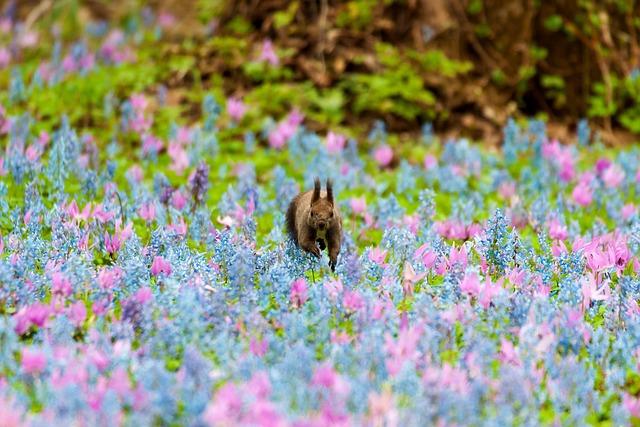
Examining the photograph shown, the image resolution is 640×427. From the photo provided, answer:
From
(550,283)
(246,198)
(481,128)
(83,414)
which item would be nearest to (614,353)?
(550,283)

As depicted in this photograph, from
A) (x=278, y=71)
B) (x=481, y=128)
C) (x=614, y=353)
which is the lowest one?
(x=481, y=128)

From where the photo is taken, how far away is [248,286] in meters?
4.25

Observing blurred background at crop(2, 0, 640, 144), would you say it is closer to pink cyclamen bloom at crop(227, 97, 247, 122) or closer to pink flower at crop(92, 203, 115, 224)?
pink cyclamen bloom at crop(227, 97, 247, 122)

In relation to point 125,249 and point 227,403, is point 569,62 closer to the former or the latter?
point 125,249

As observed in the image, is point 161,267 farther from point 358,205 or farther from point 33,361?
point 358,205

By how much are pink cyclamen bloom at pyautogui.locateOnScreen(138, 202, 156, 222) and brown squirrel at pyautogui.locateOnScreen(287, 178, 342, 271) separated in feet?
3.71

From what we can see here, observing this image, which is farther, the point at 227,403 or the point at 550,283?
the point at 550,283

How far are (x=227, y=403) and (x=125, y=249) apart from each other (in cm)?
198

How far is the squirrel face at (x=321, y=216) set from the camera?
4816mm

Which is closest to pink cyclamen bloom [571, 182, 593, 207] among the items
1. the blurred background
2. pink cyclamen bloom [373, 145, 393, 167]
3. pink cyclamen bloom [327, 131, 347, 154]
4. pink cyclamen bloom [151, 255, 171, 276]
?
pink cyclamen bloom [373, 145, 393, 167]

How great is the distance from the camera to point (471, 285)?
169 inches

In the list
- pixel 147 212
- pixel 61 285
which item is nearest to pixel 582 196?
pixel 147 212

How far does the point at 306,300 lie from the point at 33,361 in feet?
4.37

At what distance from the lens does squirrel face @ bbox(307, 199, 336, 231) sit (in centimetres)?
482
